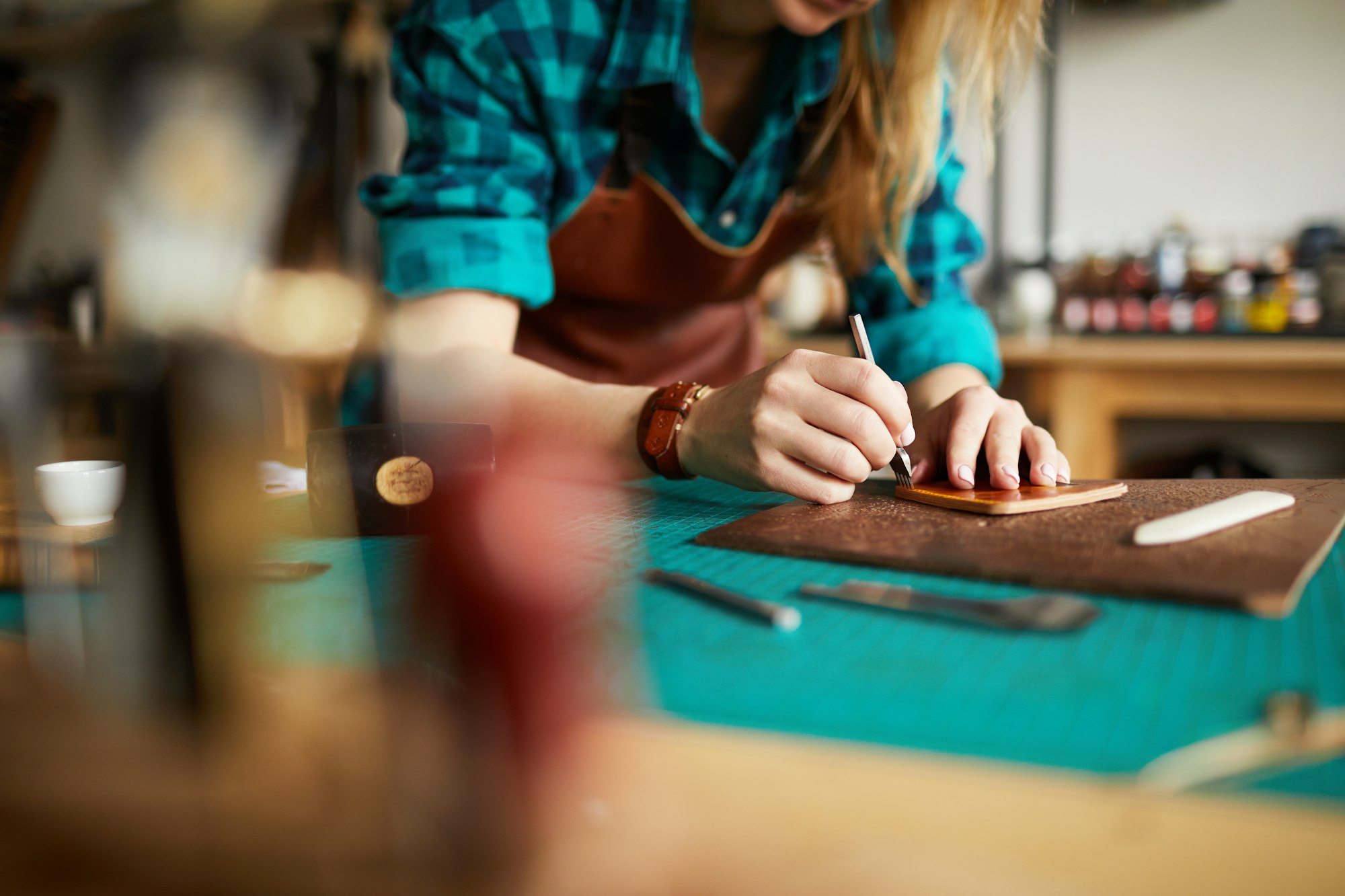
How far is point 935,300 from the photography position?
1.06 m

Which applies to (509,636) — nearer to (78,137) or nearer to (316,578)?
(316,578)

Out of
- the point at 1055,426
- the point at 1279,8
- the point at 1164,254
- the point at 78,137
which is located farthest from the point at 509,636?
the point at 78,137

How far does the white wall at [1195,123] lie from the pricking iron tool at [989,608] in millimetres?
2368

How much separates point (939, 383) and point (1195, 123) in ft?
6.31

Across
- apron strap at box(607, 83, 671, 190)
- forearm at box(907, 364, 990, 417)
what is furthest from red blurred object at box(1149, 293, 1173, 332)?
apron strap at box(607, 83, 671, 190)

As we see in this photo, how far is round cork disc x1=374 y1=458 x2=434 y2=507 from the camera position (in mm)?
569

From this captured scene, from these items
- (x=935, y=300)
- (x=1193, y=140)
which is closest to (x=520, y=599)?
(x=935, y=300)

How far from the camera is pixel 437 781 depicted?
29 cm

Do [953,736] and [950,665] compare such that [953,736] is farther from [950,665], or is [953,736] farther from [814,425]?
[814,425]

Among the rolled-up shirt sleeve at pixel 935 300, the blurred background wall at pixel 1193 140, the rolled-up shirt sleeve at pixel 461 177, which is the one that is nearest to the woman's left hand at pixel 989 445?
the rolled-up shirt sleeve at pixel 935 300

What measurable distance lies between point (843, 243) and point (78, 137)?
2924 millimetres

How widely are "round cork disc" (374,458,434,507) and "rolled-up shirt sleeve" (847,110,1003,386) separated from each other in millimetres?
604

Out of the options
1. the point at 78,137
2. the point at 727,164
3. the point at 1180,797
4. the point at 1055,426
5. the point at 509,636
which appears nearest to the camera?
the point at 1180,797

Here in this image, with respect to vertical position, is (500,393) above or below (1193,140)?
below
